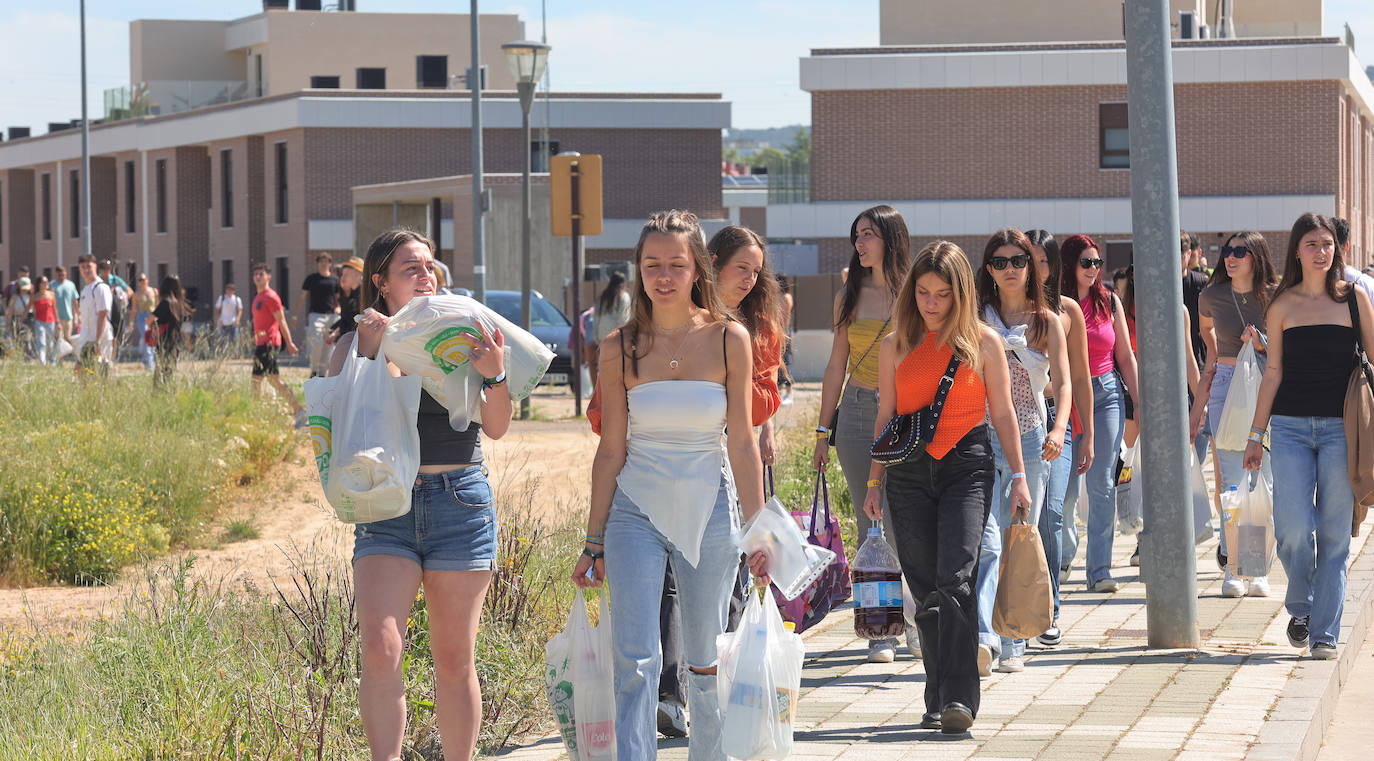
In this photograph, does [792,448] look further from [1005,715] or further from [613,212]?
[613,212]

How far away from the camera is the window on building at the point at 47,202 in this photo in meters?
66.5

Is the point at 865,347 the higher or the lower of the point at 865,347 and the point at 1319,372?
the higher

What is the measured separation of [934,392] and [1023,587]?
89 cm

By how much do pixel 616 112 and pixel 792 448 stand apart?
38235mm

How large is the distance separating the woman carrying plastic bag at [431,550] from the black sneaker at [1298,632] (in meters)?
4.28

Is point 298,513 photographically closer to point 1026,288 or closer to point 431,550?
point 1026,288

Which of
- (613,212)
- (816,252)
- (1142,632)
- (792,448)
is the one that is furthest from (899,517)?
(613,212)

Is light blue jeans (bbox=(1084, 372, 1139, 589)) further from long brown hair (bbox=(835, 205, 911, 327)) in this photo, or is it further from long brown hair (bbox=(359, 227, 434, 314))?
long brown hair (bbox=(359, 227, 434, 314))

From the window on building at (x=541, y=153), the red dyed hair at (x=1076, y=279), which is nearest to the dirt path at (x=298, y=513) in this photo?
the red dyed hair at (x=1076, y=279)

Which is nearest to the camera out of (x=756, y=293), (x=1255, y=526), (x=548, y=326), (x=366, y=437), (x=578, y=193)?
(x=366, y=437)

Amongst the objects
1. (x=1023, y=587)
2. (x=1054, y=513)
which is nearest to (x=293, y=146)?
(x=1054, y=513)

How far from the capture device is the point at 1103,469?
32.4 feet

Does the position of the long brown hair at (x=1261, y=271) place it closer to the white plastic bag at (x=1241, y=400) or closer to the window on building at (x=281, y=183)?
the white plastic bag at (x=1241, y=400)

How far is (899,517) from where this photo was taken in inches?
262
